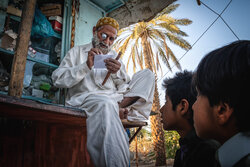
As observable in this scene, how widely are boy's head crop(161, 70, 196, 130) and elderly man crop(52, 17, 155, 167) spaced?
467 mm

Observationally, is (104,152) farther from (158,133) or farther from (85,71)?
(158,133)

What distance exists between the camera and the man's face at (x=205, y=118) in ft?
2.76

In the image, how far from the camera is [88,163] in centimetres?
240

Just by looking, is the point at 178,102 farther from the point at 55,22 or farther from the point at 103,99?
the point at 55,22

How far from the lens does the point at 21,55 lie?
1.73 metres

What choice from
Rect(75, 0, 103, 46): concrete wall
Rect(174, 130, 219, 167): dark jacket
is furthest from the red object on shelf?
Rect(174, 130, 219, 167): dark jacket

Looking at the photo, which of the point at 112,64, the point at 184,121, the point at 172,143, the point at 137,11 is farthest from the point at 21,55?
the point at 172,143

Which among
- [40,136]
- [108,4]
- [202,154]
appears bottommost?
[202,154]

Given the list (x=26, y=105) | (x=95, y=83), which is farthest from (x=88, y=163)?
(x=26, y=105)

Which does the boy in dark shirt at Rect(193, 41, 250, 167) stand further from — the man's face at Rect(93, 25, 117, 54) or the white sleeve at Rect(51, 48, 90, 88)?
the man's face at Rect(93, 25, 117, 54)

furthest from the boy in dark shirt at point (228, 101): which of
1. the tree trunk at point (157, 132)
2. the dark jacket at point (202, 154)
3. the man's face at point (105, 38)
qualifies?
the tree trunk at point (157, 132)

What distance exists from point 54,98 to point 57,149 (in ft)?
3.22

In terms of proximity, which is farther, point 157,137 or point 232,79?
point 157,137

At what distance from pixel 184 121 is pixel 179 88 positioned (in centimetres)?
31
